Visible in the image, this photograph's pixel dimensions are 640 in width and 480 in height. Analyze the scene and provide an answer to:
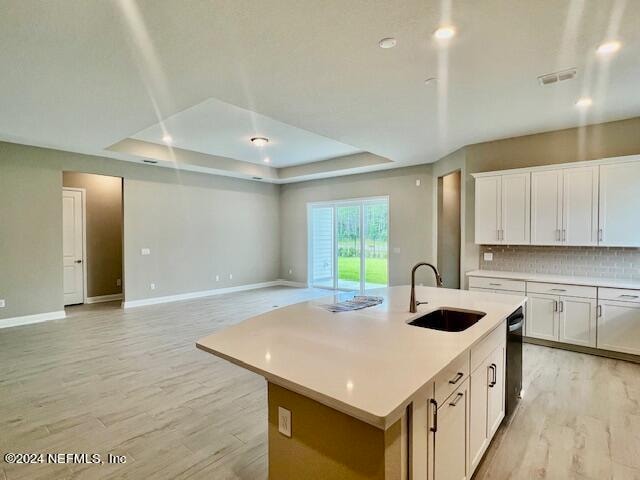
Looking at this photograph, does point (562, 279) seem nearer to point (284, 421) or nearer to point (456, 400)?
point (456, 400)

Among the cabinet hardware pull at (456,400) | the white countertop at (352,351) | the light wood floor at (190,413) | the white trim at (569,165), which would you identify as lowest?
the light wood floor at (190,413)

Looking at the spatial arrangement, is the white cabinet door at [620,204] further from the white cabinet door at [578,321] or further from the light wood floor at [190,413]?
the light wood floor at [190,413]

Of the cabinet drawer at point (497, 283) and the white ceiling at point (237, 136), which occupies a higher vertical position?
the white ceiling at point (237, 136)

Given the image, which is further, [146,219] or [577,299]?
[146,219]

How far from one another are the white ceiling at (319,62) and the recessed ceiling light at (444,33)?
5 cm

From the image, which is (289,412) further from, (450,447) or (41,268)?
(41,268)

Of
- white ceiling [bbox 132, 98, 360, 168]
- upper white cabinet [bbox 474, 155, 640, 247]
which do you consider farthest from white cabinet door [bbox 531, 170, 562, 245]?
white ceiling [bbox 132, 98, 360, 168]

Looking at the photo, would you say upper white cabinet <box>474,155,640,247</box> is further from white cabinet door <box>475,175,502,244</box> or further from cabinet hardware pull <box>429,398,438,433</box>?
cabinet hardware pull <box>429,398,438,433</box>

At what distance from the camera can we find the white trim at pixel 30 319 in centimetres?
526

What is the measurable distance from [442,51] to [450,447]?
264 centimetres

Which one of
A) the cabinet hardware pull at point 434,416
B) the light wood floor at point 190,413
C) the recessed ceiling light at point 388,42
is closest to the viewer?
the cabinet hardware pull at point 434,416

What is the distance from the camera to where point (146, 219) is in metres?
6.94

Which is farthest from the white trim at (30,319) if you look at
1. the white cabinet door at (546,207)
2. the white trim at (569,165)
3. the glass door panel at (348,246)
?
the white cabinet door at (546,207)

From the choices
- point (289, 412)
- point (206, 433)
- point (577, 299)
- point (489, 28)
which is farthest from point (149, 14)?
point (577, 299)
